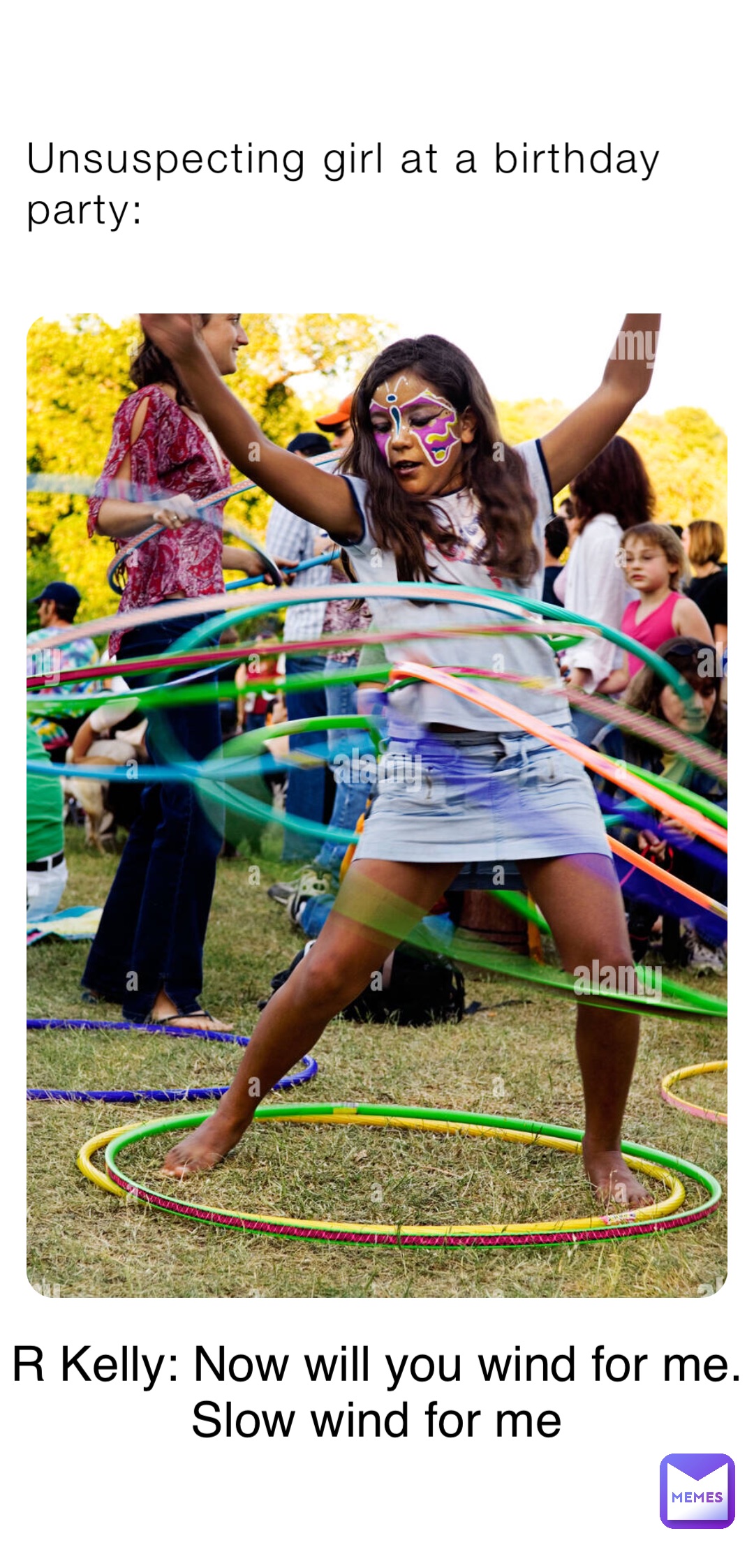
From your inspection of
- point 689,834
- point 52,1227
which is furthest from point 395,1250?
point 689,834

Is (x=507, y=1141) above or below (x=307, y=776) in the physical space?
below

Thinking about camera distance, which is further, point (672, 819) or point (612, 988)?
point (672, 819)

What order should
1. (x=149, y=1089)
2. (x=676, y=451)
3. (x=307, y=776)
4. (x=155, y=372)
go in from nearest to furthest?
(x=149, y=1089)
(x=155, y=372)
(x=307, y=776)
(x=676, y=451)

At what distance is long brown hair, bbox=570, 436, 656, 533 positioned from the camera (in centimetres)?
572

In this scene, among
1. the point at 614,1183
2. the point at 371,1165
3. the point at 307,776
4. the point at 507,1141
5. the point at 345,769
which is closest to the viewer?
the point at 614,1183

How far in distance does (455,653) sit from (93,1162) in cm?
151

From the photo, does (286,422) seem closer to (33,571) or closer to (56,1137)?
(33,571)

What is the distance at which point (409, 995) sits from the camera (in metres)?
4.74

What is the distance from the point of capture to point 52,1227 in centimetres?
299

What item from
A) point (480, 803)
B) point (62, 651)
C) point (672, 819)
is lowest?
point (672, 819)

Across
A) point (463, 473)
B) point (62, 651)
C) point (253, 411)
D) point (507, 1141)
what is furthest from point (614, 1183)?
point (253, 411)

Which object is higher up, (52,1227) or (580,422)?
(580,422)

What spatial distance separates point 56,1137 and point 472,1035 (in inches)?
61.1

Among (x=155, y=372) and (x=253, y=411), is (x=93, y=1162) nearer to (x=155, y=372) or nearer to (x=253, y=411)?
(x=155, y=372)
